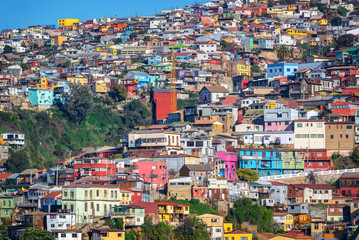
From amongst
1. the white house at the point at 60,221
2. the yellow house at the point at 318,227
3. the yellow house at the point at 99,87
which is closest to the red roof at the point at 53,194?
the white house at the point at 60,221

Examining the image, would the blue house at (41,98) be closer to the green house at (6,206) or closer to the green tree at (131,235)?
the green house at (6,206)

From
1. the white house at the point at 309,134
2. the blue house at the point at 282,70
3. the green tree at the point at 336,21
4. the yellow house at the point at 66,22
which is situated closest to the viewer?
the white house at the point at 309,134

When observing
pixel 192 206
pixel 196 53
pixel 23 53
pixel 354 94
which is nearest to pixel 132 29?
pixel 23 53

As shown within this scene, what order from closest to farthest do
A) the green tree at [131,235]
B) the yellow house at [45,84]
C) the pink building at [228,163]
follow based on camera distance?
1. the green tree at [131,235]
2. the pink building at [228,163]
3. the yellow house at [45,84]

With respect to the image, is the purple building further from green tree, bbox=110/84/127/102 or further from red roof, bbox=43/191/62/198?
red roof, bbox=43/191/62/198

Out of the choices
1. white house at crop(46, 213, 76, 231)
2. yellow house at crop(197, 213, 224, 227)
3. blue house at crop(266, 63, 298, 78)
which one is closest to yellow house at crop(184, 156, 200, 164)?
yellow house at crop(197, 213, 224, 227)

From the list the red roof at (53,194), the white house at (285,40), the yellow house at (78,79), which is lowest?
the red roof at (53,194)
